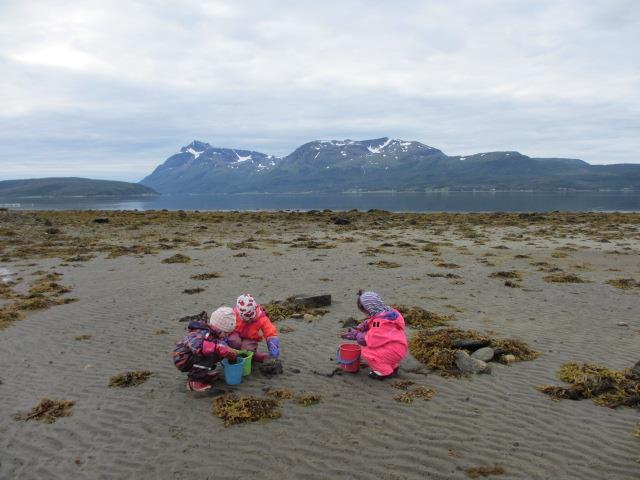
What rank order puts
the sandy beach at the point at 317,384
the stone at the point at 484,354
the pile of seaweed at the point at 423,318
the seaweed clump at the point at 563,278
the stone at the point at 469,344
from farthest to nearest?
the seaweed clump at the point at 563,278 → the pile of seaweed at the point at 423,318 → the stone at the point at 469,344 → the stone at the point at 484,354 → the sandy beach at the point at 317,384

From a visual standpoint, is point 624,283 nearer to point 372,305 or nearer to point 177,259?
point 372,305

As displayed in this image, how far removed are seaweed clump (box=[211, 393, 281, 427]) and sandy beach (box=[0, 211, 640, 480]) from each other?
0.44 feet

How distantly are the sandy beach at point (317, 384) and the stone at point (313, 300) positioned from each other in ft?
1.90

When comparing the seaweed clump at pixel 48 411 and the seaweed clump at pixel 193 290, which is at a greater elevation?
the seaweed clump at pixel 193 290

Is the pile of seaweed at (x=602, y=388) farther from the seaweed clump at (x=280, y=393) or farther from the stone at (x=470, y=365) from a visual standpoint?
the seaweed clump at (x=280, y=393)

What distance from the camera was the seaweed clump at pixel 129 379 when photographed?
7709 mm

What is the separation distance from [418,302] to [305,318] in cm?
403

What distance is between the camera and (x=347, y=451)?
5672 millimetres

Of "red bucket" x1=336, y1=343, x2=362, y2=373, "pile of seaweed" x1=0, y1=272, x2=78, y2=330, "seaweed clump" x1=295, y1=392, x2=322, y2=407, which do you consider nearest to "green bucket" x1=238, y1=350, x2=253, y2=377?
"seaweed clump" x1=295, y1=392, x2=322, y2=407

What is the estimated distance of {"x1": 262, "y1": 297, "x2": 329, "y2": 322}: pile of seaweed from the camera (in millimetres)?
11773

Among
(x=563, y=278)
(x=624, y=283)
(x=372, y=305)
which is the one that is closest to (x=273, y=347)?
(x=372, y=305)

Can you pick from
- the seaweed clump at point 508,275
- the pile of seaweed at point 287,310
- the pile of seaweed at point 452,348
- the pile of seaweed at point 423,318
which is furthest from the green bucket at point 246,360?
the seaweed clump at point 508,275

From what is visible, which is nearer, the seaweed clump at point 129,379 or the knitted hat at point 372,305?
the seaweed clump at point 129,379

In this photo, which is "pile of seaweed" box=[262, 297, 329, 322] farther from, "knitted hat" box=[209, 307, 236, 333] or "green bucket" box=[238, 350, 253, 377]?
"knitted hat" box=[209, 307, 236, 333]
